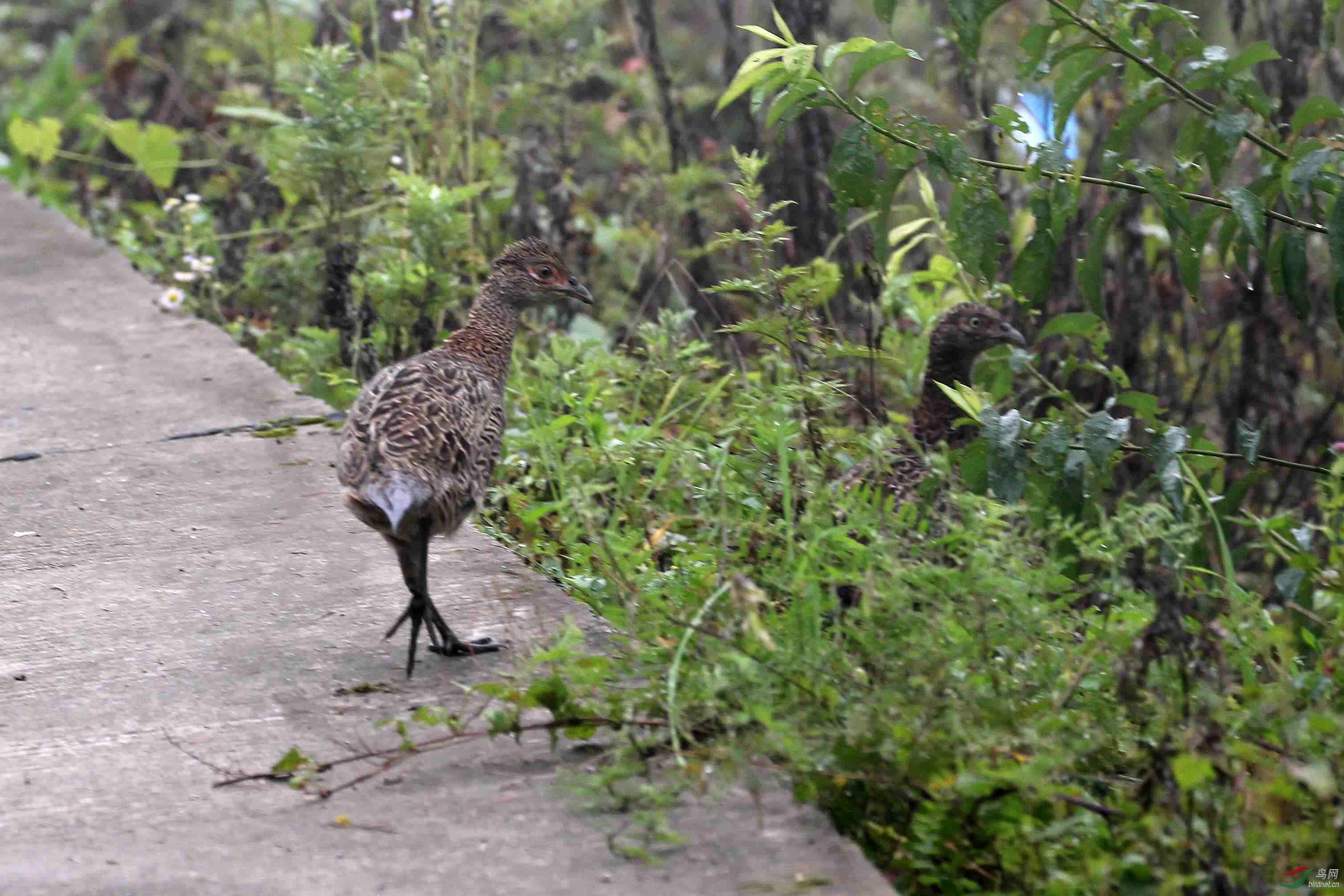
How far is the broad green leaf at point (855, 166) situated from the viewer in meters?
4.17

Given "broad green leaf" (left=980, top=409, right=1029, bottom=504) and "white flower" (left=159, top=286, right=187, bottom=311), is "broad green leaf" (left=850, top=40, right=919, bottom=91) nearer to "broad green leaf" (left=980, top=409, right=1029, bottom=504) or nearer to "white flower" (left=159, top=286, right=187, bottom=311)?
"broad green leaf" (left=980, top=409, right=1029, bottom=504)

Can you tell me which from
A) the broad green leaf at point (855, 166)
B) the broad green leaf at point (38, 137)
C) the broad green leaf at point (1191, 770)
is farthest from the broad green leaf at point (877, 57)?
the broad green leaf at point (38, 137)

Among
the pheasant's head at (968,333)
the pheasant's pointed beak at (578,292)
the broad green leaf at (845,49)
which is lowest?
the pheasant's head at (968,333)

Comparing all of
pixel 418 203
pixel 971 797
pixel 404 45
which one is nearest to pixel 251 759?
pixel 971 797

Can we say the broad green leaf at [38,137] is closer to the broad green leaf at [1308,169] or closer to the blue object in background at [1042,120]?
the blue object in background at [1042,120]

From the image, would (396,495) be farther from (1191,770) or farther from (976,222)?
(1191,770)

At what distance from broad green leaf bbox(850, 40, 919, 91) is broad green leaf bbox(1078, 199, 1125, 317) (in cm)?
69

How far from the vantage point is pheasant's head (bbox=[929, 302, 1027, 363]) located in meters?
5.43

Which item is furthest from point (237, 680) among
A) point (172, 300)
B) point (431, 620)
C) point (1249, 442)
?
point (172, 300)

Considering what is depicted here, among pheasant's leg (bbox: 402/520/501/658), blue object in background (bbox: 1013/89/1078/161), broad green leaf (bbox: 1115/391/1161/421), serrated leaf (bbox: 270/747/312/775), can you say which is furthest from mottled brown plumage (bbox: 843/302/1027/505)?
serrated leaf (bbox: 270/747/312/775)

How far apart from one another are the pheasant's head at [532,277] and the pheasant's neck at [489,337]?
9cm

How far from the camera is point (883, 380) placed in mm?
6520

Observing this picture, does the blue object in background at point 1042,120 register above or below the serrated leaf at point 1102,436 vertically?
above

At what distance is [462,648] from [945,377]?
2182mm
